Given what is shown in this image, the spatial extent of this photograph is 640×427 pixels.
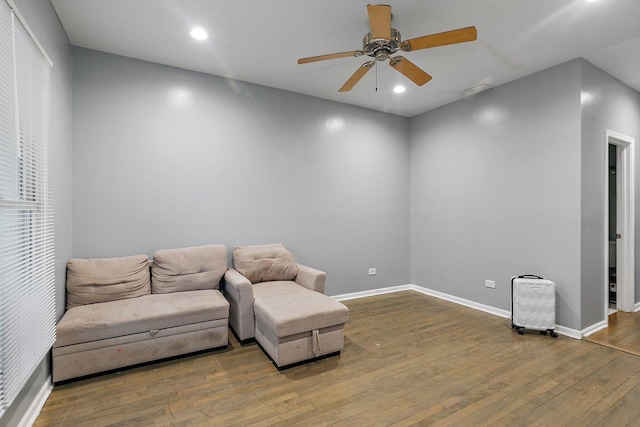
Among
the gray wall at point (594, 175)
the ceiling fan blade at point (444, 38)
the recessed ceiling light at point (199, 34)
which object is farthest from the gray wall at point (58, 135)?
the gray wall at point (594, 175)

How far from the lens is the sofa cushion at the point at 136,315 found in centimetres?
241

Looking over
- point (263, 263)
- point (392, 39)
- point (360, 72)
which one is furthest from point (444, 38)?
point (263, 263)

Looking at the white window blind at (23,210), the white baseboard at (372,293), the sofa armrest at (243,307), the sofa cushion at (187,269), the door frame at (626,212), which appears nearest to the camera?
the white window blind at (23,210)

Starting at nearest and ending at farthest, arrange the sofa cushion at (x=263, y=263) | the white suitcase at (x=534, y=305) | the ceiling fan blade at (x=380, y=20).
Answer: the ceiling fan blade at (x=380, y=20)
the white suitcase at (x=534, y=305)
the sofa cushion at (x=263, y=263)

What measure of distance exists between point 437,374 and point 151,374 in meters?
2.33

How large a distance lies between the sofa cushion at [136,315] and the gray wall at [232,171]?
0.73 m

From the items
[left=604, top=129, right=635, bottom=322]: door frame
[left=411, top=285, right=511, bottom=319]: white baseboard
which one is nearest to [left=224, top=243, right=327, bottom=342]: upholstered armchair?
[left=411, top=285, right=511, bottom=319]: white baseboard

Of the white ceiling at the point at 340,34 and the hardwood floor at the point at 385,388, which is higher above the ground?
the white ceiling at the point at 340,34

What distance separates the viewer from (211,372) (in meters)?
2.62

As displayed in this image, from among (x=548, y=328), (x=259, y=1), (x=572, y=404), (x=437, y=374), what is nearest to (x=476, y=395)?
(x=437, y=374)

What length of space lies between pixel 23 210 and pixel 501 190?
4634 millimetres

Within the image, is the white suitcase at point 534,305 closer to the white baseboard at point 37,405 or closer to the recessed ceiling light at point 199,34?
the recessed ceiling light at point 199,34

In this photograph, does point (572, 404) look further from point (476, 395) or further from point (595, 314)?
point (595, 314)

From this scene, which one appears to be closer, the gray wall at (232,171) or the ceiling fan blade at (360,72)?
the ceiling fan blade at (360,72)
